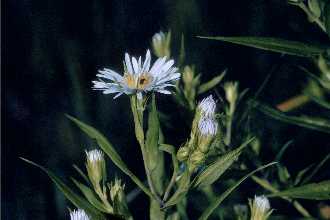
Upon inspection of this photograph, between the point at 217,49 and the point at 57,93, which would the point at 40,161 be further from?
the point at 217,49

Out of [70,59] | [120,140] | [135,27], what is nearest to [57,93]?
[70,59]

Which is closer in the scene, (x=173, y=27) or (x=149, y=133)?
(x=149, y=133)

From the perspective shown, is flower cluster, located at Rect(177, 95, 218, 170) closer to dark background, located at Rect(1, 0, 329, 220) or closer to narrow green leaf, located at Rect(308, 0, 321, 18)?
narrow green leaf, located at Rect(308, 0, 321, 18)

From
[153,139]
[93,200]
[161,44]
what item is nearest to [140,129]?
[153,139]

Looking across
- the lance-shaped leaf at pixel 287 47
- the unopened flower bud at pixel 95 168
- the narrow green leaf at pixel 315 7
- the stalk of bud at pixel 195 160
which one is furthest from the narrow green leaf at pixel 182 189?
the narrow green leaf at pixel 315 7

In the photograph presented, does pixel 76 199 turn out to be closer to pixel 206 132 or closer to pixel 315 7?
pixel 206 132

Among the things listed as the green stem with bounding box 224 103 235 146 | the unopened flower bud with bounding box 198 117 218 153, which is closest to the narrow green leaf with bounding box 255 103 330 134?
the green stem with bounding box 224 103 235 146

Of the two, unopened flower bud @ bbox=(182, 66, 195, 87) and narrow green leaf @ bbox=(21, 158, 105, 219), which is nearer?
narrow green leaf @ bbox=(21, 158, 105, 219)
